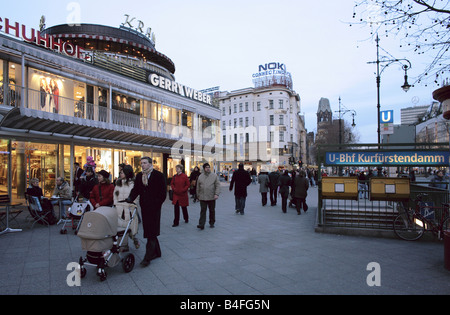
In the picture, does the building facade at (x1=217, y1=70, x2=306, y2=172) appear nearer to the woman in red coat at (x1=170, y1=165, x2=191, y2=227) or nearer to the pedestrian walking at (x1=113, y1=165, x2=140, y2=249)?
the woman in red coat at (x1=170, y1=165, x2=191, y2=227)

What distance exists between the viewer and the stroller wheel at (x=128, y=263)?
15.2 feet

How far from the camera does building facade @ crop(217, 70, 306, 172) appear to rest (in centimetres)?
5888

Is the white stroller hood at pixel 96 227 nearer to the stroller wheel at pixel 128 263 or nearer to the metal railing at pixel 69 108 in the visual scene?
the stroller wheel at pixel 128 263

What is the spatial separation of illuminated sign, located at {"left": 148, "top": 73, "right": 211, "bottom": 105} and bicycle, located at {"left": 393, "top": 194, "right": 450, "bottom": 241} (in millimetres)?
18228

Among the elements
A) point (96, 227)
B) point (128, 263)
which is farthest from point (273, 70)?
point (96, 227)

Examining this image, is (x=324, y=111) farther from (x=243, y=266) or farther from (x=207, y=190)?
(x=243, y=266)

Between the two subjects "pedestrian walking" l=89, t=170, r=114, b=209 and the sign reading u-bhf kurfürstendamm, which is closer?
"pedestrian walking" l=89, t=170, r=114, b=209

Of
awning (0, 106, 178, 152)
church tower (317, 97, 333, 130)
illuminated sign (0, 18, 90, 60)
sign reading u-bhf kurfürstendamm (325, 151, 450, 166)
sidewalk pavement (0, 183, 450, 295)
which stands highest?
church tower (317, 97, 333, 130)

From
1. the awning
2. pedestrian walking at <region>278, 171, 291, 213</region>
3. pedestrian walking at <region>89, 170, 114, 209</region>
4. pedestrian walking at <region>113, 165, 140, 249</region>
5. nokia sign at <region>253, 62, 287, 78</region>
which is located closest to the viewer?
pedestrian walking at <region>113, 165, 140, 249</region>

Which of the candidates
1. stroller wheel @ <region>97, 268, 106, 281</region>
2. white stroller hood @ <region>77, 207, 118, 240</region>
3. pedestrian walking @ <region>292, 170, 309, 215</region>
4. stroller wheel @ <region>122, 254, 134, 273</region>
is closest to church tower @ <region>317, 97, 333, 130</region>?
pedestrian walking @ <region>292, 170, 309, 215</region>

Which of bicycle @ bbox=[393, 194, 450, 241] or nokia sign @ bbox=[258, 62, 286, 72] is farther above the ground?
nokia sign @ bbox=[258, 62, 286, 72]
